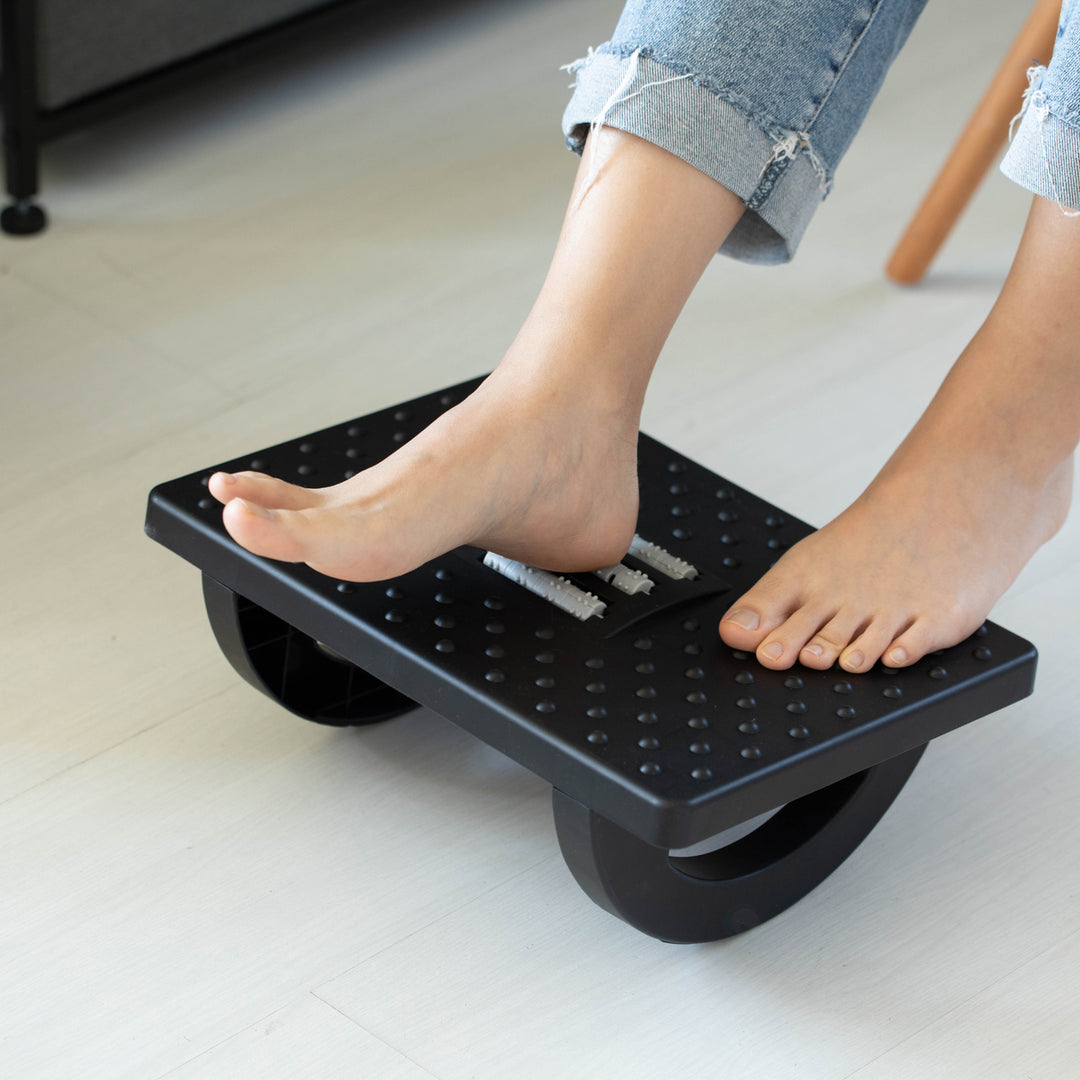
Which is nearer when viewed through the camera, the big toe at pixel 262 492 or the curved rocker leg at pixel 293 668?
the big toe at pixel 262 492

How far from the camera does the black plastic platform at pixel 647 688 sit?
735mm

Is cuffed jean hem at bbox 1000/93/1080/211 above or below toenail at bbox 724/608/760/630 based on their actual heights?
above

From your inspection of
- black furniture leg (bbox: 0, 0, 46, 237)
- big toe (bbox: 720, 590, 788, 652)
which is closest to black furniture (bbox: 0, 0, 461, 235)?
black furniture leg (bbox: 0, 0, 46, 237)

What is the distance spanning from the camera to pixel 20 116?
4.87 ft

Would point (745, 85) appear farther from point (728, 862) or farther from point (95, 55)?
point (95, 55)

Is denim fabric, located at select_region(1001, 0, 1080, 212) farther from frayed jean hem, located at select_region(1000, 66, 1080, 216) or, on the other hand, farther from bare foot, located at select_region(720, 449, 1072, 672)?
bare foot, located at select_region(720, 449, 1072, 672)

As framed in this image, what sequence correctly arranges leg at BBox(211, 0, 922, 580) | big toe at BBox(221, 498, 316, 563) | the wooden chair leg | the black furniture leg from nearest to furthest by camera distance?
big toe at BBox(221, 498, 316, 563) < leg at BBox(211, 0, 922, 580) < the wooden chair leg < the black furniture leg

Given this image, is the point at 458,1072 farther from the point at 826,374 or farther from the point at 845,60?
the point at 826,374

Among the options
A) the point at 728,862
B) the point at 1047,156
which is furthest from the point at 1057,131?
the point at 728,862

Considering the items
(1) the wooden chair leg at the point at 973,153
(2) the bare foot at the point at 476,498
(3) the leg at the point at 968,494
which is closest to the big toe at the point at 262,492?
(2) the bare foot at the point at 476,498

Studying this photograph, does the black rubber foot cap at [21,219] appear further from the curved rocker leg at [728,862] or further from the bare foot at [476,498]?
the curved rocker leg at [728,862]

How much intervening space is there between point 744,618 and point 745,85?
11.9 inches

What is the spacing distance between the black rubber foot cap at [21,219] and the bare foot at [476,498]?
845 mm

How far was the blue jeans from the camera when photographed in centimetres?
85
